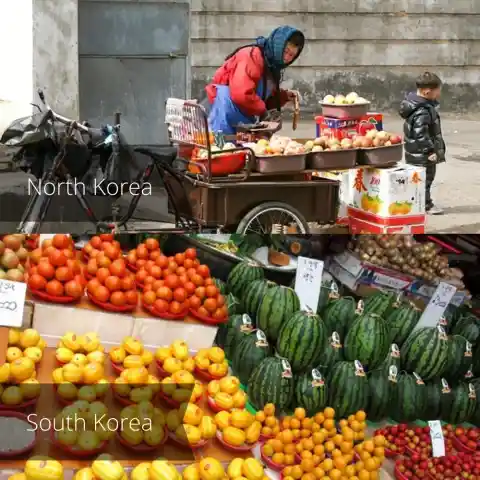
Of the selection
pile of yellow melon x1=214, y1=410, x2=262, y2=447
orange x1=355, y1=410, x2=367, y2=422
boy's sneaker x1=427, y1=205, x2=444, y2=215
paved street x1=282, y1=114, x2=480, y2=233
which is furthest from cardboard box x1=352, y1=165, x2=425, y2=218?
pile of yellow melon x1=214, y1=410, x2=262, y2=447

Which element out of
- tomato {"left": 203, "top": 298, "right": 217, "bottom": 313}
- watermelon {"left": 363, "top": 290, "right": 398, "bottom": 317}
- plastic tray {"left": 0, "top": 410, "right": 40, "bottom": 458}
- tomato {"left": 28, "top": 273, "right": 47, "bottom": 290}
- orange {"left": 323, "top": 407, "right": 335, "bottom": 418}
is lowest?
orange {"left": 323, "top": 407, "right": 335, "bottom": 418}

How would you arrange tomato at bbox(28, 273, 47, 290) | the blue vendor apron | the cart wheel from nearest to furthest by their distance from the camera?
tomato at bbox(28, 273, 47, 290), the cart wheel, the blue vendor apron

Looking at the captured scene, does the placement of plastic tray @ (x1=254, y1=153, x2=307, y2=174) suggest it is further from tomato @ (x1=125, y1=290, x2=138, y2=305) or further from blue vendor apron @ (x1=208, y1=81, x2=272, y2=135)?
tomato @ (x1=125, y1=290, x2=138, y2=305)

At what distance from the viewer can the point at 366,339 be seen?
151 inches

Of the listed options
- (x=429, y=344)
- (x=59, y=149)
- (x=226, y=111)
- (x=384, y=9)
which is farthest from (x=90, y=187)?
(x=384, y=9)

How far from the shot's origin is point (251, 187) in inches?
258

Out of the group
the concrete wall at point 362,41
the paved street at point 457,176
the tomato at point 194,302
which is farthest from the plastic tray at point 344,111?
the concrete wall at point 362,41

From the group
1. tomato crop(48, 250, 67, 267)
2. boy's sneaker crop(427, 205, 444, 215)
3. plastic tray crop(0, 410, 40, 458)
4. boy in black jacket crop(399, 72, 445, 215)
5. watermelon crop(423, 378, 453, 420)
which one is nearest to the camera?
plastic tray crop(0, 410, 40, 458)

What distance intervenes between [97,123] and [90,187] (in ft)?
13.6

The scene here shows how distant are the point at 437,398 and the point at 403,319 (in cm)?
43

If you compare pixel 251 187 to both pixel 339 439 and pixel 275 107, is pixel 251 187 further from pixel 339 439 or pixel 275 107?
pixel 339 439

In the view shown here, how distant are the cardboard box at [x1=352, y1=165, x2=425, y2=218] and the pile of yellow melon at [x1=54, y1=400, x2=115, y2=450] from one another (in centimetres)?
461

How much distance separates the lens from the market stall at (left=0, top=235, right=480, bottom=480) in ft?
10.3

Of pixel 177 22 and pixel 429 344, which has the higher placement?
pixel 177 22
